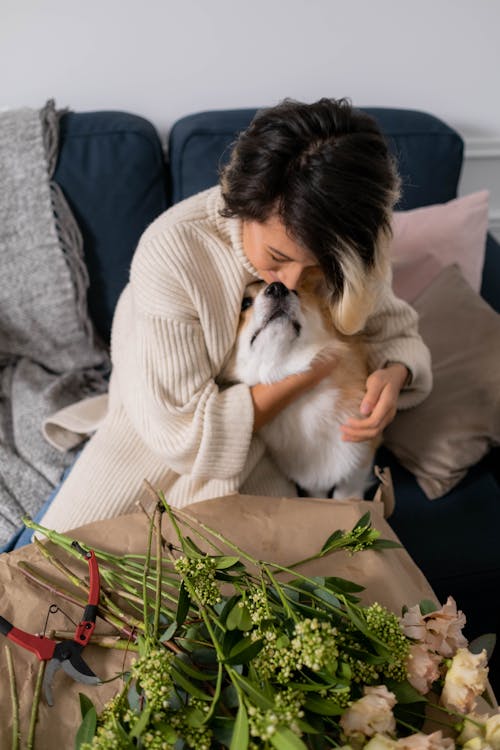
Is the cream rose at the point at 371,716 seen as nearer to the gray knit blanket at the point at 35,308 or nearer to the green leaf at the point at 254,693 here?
the green leaf at the point at 254,693

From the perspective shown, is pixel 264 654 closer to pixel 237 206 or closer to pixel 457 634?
pixel 457 634

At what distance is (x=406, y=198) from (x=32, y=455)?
116 cm

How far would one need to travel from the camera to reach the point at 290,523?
75 centimetres

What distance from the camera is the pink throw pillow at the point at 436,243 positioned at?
1567 mm

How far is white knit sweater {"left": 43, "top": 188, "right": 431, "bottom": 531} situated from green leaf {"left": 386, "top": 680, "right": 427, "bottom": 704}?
1.98 feet

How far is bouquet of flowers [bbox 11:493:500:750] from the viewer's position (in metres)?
0.46

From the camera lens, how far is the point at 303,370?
3.76ft

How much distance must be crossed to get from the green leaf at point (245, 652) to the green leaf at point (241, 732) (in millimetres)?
36

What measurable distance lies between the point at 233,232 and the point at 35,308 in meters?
0.67

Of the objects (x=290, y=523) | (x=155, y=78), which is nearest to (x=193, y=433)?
(x=290, y=523)

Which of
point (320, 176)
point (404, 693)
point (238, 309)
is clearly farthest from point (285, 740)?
point (238, 309)

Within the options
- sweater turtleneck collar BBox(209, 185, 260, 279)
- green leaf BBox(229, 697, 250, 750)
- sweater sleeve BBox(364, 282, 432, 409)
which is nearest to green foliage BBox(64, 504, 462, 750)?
green leaf BBox(229, 697, 250, 750)

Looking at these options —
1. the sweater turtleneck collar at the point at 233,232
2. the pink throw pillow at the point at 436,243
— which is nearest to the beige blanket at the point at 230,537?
the sweater turtleneck collar at the point at 233,232

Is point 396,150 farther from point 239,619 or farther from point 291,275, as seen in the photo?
point 239,619
